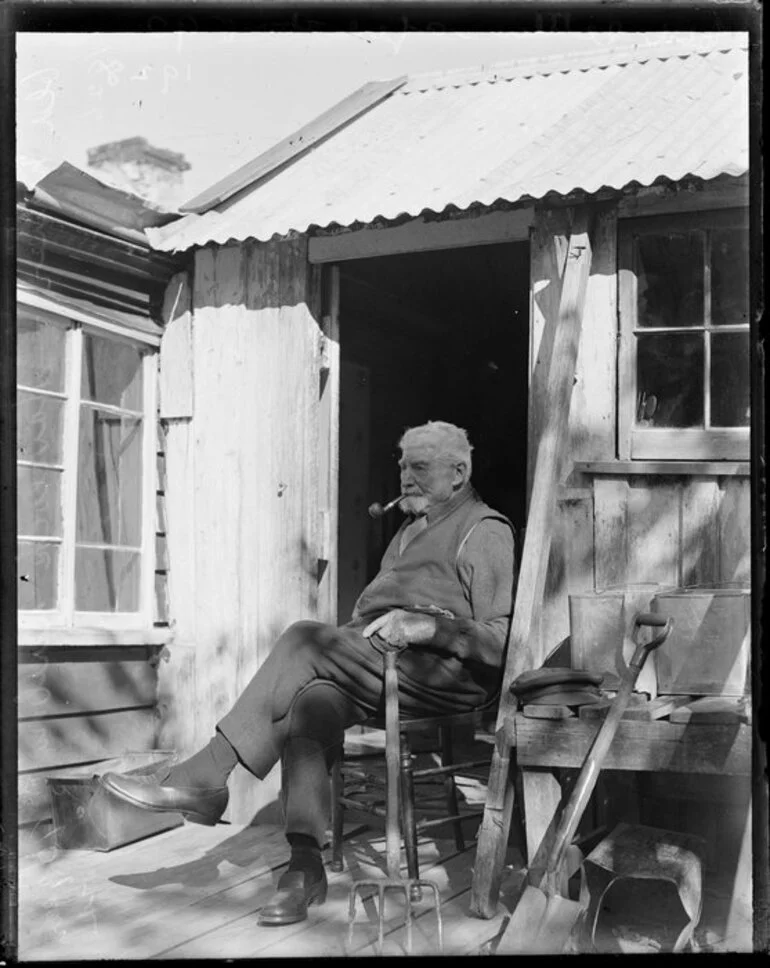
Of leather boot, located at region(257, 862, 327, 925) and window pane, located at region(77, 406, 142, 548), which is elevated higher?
window pane, located at region(77, 406, 142, 548)

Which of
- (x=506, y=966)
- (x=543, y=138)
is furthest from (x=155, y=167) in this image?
(x=506, y=966)

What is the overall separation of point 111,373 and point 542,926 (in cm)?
367

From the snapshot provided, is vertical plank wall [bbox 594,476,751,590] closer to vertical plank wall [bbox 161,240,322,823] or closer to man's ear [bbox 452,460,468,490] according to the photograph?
man's ear [bbox 452,460,468,490]

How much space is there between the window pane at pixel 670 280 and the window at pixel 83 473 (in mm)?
2688

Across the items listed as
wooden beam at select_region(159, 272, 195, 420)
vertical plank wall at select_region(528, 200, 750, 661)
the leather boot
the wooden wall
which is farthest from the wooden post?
the wooden wall

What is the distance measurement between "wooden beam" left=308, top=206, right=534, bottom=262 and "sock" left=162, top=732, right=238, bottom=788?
8.60ft

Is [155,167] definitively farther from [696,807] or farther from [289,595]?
[696,807]

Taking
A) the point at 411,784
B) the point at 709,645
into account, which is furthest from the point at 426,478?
the point at 709,645

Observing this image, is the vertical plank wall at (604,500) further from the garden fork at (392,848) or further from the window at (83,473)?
the window at (83,473)

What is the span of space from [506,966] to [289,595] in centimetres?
266

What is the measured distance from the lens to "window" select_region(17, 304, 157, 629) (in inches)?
220

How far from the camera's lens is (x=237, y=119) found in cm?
629

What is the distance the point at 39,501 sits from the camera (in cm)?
562

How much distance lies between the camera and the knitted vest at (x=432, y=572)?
16.4 ft
